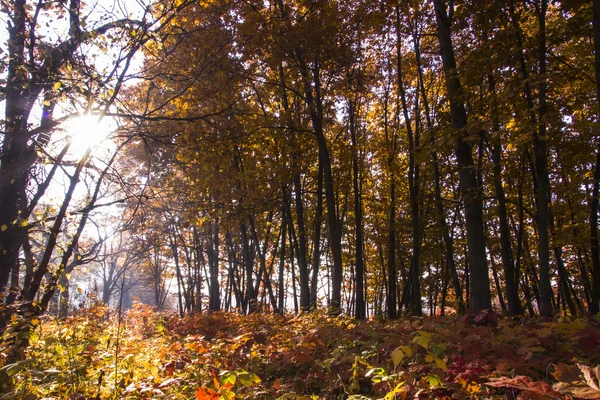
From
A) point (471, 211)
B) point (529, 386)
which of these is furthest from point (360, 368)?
point (471, 211)

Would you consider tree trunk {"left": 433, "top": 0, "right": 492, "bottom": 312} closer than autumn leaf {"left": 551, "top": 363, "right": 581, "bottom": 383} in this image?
No

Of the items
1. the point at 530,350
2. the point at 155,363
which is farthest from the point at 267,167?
the point at 530,350

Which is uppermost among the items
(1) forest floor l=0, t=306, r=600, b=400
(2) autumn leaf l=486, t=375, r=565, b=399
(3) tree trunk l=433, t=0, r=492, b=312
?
(3) tree trunk l=433, t=0, r=492, b=312

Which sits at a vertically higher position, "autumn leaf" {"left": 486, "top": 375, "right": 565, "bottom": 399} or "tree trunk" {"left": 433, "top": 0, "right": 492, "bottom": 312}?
"tree trunk" {"left": 433, "top": 0, "right": 492, "bottom": 312}

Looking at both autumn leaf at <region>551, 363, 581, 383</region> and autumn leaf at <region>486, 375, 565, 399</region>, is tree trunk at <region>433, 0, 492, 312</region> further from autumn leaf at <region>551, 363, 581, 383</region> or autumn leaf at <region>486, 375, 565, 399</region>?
autumn leaf at <region>486, 375, 565, 399</region>

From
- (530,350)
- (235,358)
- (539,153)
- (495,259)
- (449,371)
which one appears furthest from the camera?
(495,259)

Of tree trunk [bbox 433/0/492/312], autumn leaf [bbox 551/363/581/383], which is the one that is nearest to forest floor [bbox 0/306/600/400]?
autumn leaf [bbox 551/363/581/383]

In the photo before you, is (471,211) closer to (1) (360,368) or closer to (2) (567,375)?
(1) (360,368)

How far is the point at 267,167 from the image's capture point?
11289 millimetres

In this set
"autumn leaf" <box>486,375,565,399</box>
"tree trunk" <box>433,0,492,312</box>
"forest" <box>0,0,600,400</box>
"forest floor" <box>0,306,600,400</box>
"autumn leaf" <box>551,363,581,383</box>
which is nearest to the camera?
"autumn leaf" <box>486,375,565,399</box>

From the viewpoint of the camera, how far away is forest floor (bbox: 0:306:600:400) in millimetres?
2307

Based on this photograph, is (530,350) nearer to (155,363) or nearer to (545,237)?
(155,363)

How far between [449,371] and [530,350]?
822 millimetres

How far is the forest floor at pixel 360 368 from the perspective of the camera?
2.31m
